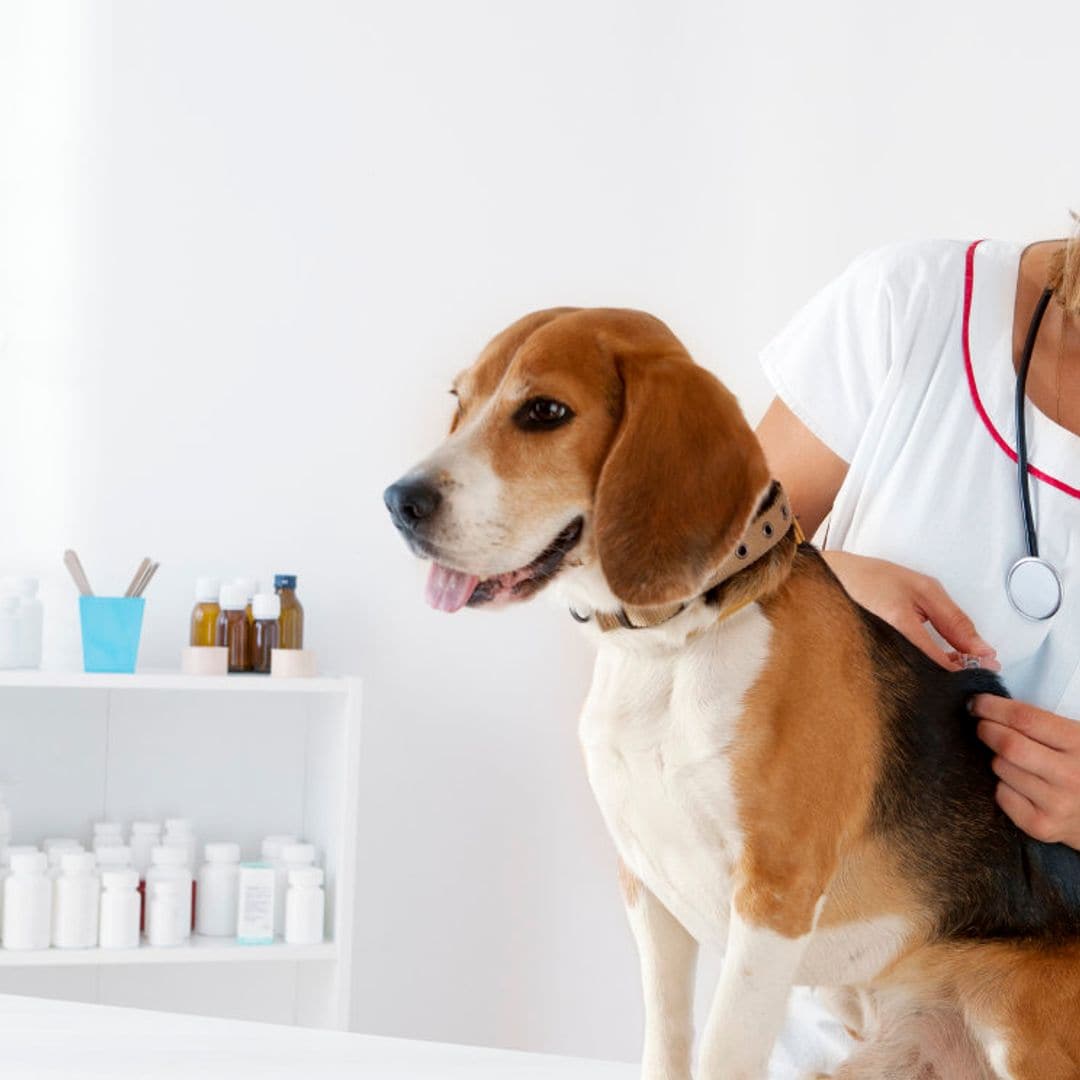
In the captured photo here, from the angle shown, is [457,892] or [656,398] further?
[457,892]

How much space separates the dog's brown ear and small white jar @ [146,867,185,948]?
1902mm

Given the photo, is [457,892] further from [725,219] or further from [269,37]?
[269,37]

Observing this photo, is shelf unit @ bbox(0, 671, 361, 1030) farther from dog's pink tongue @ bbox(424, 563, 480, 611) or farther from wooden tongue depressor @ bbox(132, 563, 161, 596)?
dog's pink tongue @ bbox(424, 563, 480, 611)

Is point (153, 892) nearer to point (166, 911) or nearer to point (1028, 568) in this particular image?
point (166, 911)

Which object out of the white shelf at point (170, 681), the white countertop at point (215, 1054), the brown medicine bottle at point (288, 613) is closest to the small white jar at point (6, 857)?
the white shelf at point (170, 681)

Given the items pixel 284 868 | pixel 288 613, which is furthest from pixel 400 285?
pixel 284 868

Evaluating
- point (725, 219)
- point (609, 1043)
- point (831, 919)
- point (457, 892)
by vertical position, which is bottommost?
point (609, 1043)

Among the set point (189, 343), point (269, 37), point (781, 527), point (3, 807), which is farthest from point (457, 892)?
point (781, 527)

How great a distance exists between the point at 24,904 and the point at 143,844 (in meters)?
0.27

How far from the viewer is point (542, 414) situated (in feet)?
2.86

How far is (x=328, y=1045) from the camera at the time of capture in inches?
39.2

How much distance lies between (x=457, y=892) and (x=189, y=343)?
134 cm

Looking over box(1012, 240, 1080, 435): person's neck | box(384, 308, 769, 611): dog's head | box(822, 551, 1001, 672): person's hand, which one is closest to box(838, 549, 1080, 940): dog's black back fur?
box(822, 551, 1001, 672): person's hand

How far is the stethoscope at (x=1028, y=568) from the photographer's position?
1.13 m
